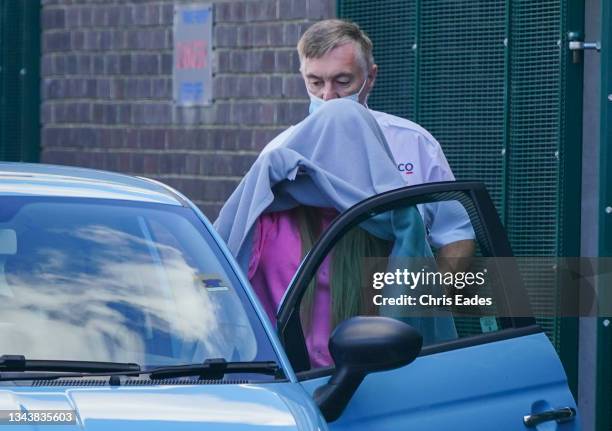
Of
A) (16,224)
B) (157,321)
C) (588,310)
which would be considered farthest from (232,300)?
(588,310)

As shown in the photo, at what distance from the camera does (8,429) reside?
12.0 feet

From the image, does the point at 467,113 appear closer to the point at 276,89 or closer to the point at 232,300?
the point at 276,89

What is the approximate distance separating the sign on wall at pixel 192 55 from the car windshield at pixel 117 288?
5.29 meters

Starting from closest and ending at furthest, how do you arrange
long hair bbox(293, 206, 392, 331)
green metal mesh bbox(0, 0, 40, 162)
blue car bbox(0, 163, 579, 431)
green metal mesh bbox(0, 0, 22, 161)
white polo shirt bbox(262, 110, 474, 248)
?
blue car bbox(0, 163, 579, 431) < long hair bbox(293, 206, 392, 331) < white polo shirt bbox(262, 110, 474, 248) < green metal mesh bbox(0, 0, 40, 162) < green metal mesh bbox(0, 0, 22, 161)

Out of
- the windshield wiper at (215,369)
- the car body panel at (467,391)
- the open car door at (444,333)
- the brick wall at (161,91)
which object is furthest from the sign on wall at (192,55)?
the windshield wiper at (215,369)

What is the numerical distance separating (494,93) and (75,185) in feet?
13.6

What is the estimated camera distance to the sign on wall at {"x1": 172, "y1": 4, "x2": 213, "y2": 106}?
9.95m

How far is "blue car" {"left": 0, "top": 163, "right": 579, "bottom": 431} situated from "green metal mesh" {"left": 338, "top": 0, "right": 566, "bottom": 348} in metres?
3.18

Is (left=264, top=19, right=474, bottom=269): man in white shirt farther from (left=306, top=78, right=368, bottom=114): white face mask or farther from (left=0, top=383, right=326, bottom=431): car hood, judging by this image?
(left=0, top=383, right=326, bottom=431): car hood

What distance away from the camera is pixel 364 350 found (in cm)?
432

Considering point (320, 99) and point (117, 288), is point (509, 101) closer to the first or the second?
point (320, 99)

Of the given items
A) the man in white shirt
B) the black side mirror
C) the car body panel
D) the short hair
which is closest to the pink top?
the car body panel

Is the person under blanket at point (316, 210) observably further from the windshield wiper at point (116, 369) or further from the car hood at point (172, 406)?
the car hood at point (172, 406)

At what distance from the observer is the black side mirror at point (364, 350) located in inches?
170
